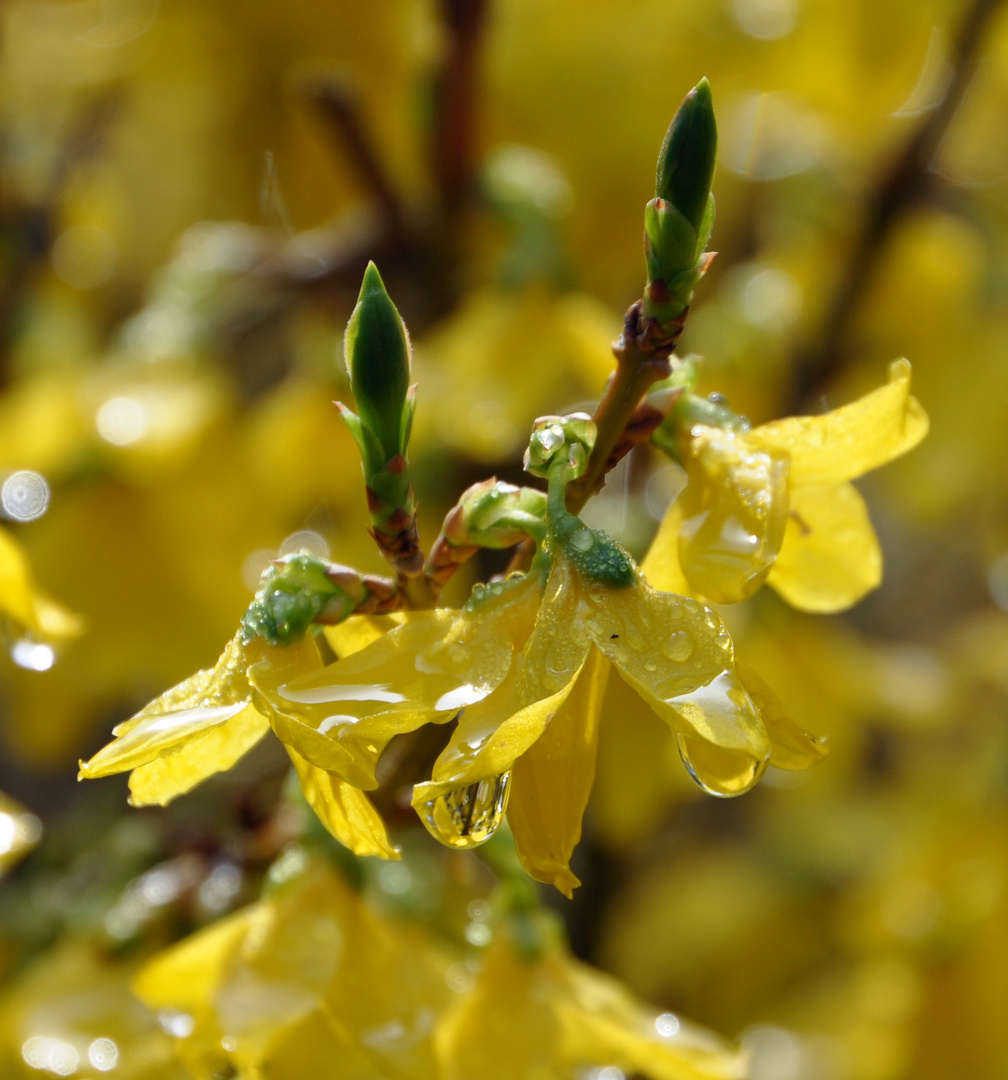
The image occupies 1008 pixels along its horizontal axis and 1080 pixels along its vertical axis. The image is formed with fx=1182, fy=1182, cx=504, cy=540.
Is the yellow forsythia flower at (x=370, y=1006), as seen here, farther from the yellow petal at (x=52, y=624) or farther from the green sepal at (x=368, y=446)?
the green sepal at (x=368, y=446)

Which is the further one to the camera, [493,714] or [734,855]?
[734,855]

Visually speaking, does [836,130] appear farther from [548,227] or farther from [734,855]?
[734,855]

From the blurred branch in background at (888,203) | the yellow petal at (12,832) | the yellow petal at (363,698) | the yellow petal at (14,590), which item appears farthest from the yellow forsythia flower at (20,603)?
the blurred branch in background at (888,203)

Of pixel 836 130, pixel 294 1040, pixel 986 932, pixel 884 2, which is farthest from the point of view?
pixel 836 130

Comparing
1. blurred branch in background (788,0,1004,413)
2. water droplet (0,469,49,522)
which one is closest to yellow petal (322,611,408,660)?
water droplet (0,469,49,522)

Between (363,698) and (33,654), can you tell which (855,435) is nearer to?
(363,698)

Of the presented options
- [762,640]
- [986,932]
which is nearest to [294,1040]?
[762,640]
